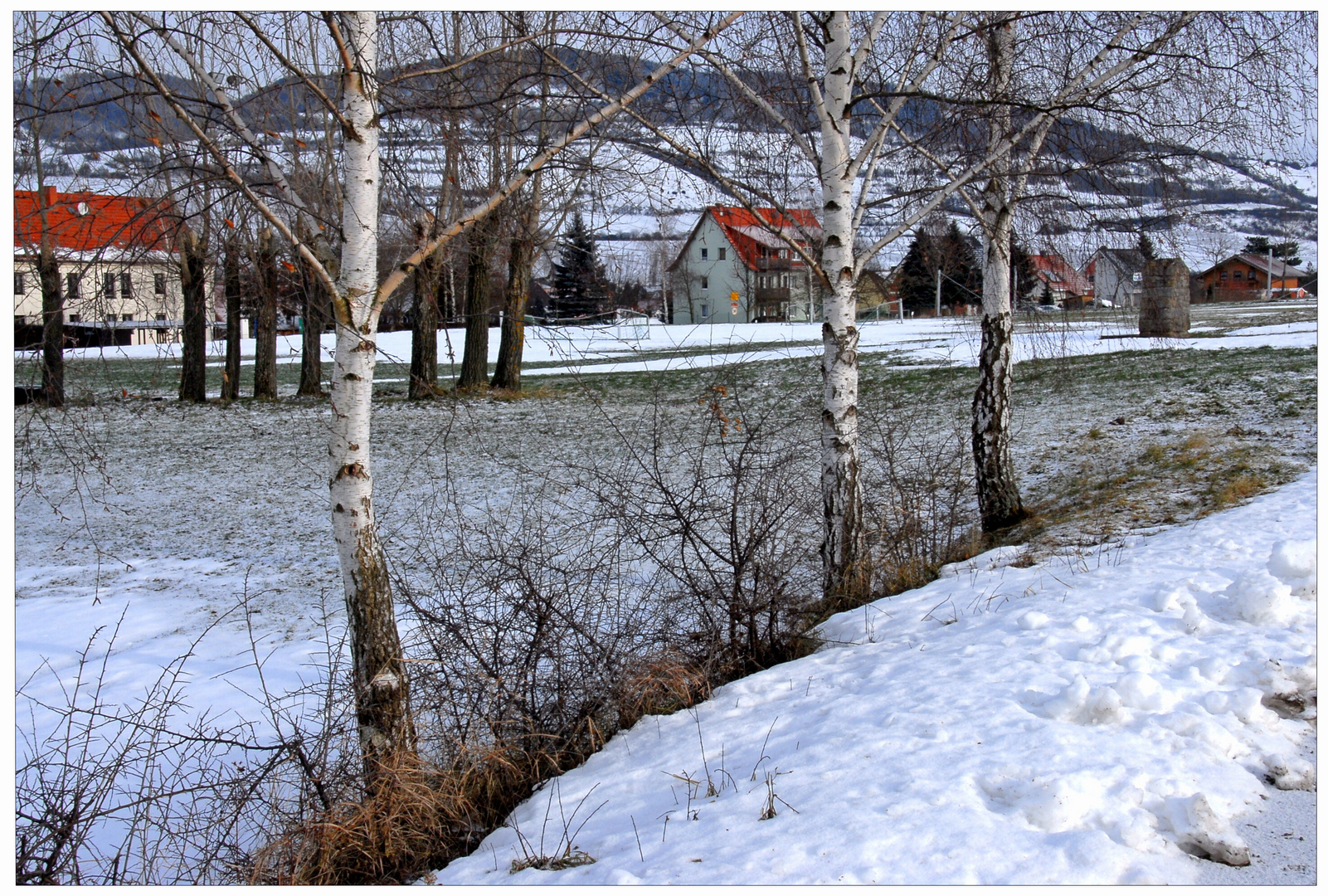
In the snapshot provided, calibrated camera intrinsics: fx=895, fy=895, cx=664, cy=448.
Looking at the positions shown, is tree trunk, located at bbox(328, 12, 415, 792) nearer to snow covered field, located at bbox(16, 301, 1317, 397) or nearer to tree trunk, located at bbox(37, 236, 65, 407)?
snow covered field, located at bbox(16, 301, 1317, 397)

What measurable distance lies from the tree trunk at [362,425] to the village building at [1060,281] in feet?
16.4

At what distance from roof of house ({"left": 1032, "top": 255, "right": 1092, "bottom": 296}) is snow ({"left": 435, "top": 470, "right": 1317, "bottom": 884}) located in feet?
7.78

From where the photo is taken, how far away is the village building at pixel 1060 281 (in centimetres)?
668

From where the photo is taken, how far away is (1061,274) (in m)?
6.81

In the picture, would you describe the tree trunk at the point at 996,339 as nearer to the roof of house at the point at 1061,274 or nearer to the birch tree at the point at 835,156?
the roof of house at the point at 1061,274

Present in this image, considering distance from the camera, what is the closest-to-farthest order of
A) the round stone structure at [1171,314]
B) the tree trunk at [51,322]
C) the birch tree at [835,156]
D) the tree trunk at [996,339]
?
the tree trunk at [51,322], the birch tree at [835,156], the tree trunk at [996,339], the round stone structure at [1171,314]

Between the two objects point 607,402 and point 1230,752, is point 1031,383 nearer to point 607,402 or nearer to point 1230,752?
point 607,402

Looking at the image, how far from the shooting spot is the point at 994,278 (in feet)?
23.1

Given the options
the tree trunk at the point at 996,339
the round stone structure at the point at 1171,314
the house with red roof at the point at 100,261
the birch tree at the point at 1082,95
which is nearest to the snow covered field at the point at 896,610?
the house with red roof at the point at 100,261

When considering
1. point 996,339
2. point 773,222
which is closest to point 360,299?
point 773,222

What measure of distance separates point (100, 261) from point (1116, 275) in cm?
632

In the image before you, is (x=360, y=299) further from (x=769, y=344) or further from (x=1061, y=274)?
(x=1061, y=274)

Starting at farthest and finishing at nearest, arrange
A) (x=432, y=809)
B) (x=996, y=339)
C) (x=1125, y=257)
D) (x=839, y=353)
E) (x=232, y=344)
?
1. (x=232, y=344)
2. (x=996, y=339)
3. (x=1125, y=257)
4. (x=839, y=353)
5. (x=432, y=809)

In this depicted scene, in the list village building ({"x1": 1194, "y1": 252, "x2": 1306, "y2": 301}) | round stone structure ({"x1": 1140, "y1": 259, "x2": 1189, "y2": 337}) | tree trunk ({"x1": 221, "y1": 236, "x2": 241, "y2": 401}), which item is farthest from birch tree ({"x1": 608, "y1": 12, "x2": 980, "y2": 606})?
village building ({"x1": 1194, "y1": 252, "x2": 1306, "y2": 301})
